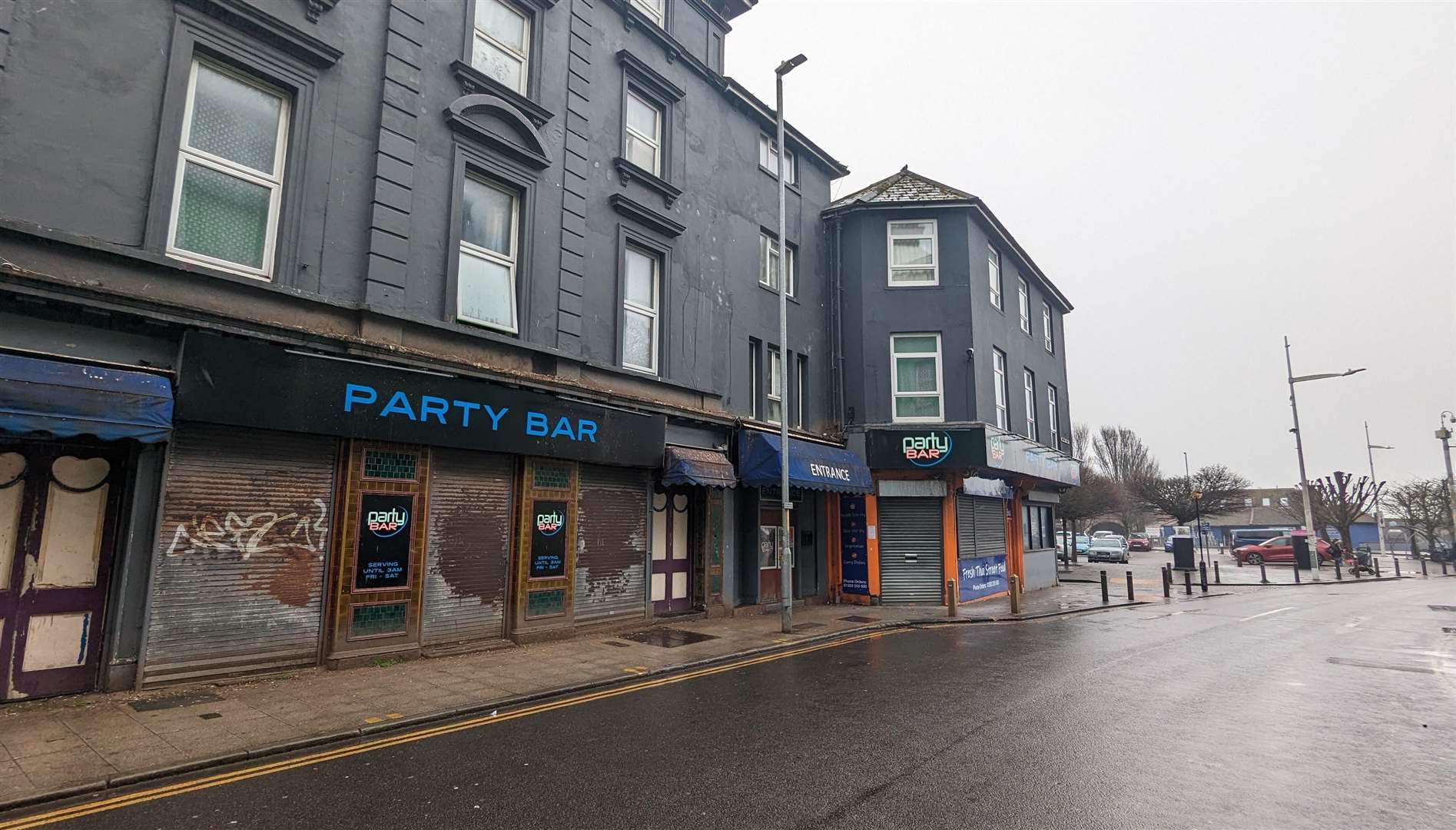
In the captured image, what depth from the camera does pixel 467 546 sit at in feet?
34.7

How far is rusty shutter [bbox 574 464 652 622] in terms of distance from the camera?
12281 millimetres

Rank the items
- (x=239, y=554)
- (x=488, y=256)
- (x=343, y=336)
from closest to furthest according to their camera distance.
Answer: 1. (x=239, y=554)
2. (x=343, y=336)
3. (x=488, y=256)

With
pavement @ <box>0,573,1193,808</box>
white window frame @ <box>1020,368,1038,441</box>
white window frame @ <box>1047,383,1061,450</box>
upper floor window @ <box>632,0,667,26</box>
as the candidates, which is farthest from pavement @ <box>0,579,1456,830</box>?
white window frame @ <box>1047,383,1061,450</box>

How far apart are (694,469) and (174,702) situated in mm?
8255

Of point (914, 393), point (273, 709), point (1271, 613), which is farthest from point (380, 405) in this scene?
point (1271, 613)

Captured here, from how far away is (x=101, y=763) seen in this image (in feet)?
18.0

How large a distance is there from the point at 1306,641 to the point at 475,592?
14832mm

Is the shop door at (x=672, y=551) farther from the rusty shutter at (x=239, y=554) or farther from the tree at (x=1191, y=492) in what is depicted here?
the tree at (x=1191, y=492)

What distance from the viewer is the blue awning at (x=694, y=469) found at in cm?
1319

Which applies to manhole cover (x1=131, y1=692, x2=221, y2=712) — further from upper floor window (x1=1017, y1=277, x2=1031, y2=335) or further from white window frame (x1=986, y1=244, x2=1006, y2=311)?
upper floor window (x1=1017, y1=277, x2=1031, y2=335)

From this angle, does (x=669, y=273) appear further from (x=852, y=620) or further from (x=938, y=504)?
(x=938, y=504)

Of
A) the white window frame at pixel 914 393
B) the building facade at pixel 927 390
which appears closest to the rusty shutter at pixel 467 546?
the building facade at pixel 927 390

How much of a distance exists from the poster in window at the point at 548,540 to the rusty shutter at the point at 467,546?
0.47 m

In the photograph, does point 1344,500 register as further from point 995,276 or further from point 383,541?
point 383,541
